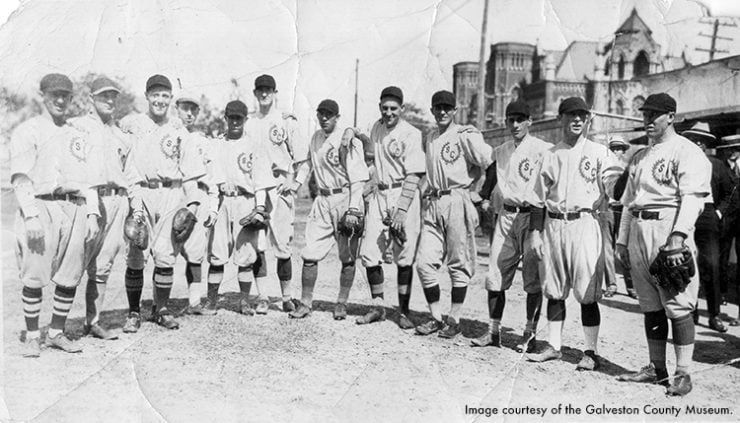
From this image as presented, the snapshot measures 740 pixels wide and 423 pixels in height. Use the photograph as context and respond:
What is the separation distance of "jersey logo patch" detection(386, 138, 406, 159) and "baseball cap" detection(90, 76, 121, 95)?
2630mm

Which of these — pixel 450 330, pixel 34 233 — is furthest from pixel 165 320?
pixel 450 330

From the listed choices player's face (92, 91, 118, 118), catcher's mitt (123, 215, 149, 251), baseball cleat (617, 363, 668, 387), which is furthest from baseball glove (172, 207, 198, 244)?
baseball cleat (617, 363, 668, 387)

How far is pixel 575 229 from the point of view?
16.3ft

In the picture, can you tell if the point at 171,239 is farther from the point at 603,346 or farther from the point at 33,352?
the point at 603,346

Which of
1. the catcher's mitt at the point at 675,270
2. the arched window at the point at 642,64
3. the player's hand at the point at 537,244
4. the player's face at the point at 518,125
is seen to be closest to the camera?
the catcher's mitt at the point at 675,270

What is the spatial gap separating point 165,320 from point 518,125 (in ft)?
12.6

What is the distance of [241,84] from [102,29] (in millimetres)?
1779

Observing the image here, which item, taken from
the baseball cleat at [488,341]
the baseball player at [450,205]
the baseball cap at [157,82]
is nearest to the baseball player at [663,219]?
→ the baseball cleat at [488,341]

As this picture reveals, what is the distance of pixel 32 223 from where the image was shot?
4.67 m

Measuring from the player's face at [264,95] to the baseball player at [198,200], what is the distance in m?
0.66

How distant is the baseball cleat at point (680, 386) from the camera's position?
14.2 ft

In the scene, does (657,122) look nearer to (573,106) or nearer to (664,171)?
(664,171)

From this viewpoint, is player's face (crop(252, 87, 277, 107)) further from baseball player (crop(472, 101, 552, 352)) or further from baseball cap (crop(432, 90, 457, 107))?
baseball player (crop(472, 101, 552, 352))

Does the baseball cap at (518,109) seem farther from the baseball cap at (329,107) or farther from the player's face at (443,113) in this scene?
the baseball cap at (329,107)
